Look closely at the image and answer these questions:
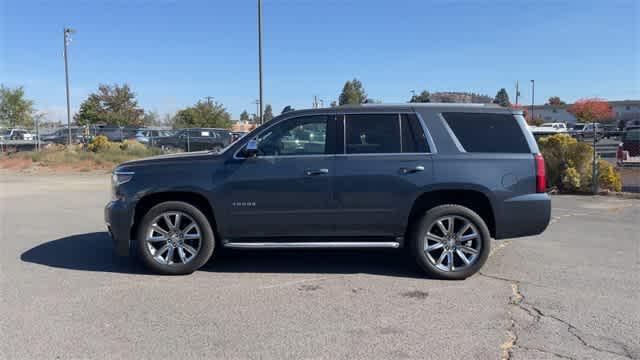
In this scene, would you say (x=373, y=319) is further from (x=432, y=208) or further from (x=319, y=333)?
(x=432, y=208)

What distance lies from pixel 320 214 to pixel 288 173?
1.83ft

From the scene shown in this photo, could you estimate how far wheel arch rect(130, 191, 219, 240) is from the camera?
236 inches

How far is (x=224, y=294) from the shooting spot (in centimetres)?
529

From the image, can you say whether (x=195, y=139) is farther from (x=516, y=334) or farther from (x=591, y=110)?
(x=591, y=110)

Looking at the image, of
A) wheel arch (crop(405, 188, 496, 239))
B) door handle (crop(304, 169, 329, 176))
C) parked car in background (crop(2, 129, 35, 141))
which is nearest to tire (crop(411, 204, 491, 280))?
wheel arch (crop(405, 188, 496, 239))

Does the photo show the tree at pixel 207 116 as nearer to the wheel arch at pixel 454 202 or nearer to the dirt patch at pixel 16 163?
the dirt patch at pixel 16 163

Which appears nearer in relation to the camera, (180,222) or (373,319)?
(373,319)

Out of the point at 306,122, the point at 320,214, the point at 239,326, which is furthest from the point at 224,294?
the point at 306,122

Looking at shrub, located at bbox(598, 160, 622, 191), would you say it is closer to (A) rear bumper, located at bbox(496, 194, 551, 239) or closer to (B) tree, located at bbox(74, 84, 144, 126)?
(A) rear bumper, located at bbox(496, 194, 551, 239)

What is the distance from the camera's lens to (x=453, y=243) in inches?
230

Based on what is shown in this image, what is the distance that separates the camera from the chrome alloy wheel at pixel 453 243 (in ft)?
19.1

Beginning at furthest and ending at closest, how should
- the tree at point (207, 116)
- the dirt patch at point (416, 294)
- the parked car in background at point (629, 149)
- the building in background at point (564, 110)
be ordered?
the building in background at point (564, 110), the tree at point (207, 116), the parked car in background at point (629, 149), the dirt patch at point (416, 294)

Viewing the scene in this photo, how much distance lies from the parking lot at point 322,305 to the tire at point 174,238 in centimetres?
18

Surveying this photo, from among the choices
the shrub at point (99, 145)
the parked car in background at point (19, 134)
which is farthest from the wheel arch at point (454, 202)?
the parked car in background at point (19, 134)
